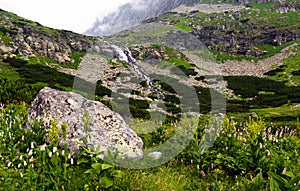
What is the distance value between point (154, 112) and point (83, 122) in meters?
38.3

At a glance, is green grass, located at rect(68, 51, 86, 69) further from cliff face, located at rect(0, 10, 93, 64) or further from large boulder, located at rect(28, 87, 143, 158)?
large boulder, located at rect(28, 87, 143, 158)

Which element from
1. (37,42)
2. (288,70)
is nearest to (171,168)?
(37,42)

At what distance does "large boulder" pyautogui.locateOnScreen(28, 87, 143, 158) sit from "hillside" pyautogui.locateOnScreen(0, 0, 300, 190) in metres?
0.65

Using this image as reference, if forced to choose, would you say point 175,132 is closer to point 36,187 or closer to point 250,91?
point 36,187

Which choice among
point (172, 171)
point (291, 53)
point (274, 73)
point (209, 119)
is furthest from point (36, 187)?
point (291, 53)

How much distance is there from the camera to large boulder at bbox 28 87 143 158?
10031mm

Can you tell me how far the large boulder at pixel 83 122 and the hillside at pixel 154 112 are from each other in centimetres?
65

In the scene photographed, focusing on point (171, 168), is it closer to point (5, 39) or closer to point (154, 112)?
point (154, 112)

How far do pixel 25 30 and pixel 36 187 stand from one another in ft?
581

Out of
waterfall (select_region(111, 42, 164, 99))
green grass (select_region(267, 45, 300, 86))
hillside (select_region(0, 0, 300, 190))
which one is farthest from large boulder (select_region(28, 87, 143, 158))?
green grass (select_region(267, 45, 300, 86))

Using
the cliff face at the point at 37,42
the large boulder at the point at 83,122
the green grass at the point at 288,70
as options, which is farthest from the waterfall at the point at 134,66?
the large boulder at the point at 83,122

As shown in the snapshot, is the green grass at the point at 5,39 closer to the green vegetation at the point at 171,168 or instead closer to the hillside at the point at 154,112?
the hillside at the point at 154,112

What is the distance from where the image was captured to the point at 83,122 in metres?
9.95

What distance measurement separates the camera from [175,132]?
11219 mm
